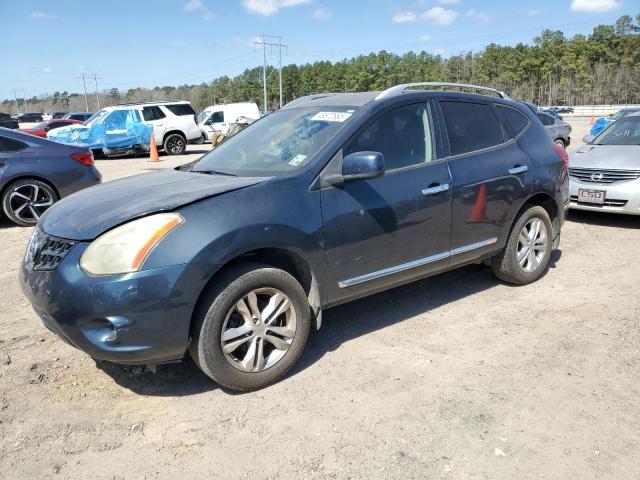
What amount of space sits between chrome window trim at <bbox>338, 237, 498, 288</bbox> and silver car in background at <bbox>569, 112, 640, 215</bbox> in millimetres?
3681

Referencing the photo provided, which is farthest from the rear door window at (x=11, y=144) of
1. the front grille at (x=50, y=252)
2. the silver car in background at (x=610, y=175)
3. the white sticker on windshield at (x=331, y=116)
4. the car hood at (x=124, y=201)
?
the silver car in background at (x=610, y=175)

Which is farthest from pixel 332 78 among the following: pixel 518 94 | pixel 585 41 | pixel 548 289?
pixel 548 289

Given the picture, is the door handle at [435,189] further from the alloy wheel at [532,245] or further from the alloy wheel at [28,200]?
the alloy wheel at [28,200]

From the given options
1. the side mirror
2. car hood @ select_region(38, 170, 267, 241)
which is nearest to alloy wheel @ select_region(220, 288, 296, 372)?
car hood @ select_region(38, 170, 267, 241)

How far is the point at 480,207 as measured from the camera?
4.32 metres

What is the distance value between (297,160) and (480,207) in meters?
1.65

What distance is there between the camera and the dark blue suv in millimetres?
2834

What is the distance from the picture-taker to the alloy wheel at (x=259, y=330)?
310cm

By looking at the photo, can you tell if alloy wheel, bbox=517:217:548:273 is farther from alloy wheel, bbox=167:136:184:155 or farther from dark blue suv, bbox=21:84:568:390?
alloy wheel, bbox=167:136:184:155

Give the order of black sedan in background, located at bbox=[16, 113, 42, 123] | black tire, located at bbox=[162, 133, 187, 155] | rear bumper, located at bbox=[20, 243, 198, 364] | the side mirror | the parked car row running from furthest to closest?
1. black sedan in background, located at bbox=[16, 113, 42, 123]
2. black tire, located at bbox=[162, 133, 187, 155]
3. the parked car row
4. the side mirror
5. rear bumper, located at bbox=[20, 243, 198, 364]

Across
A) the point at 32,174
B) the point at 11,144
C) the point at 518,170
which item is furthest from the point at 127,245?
the point at 11,144

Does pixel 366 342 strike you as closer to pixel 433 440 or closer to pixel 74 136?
pixel 433 440

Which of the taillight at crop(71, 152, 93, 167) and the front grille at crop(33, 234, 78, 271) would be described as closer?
the front grille at crop(33, 234, 78, 271)

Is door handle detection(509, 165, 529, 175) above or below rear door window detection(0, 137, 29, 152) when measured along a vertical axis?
below
